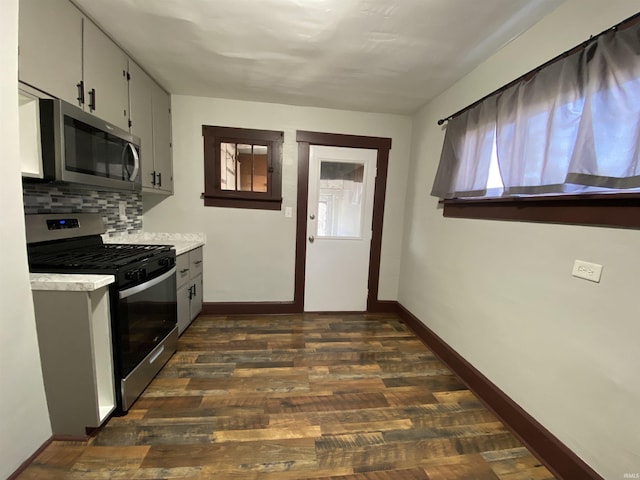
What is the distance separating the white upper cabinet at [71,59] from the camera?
1.25m

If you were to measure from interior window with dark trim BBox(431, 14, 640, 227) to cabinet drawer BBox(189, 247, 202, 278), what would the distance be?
2.57 meters

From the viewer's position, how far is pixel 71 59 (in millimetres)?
1479

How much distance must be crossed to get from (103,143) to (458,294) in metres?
2.77

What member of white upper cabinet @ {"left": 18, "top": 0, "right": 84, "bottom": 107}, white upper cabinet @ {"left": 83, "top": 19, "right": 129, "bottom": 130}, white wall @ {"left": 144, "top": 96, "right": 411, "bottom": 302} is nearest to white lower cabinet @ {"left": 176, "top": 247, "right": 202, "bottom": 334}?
white wall @ {"left": 144, "top": 96, "right": 411, "bottom": 302}

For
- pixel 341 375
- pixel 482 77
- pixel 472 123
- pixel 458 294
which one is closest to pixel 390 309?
pixel 458 294

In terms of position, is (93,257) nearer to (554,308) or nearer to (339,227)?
(339,227)

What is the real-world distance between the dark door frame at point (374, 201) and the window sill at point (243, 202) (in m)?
0.28

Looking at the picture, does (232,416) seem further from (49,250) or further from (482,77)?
(482,77)

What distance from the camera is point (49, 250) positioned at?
1.69 m

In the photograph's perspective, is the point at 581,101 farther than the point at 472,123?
No

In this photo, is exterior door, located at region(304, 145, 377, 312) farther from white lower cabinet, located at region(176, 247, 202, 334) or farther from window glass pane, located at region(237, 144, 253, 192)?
white lower cabinet, located at region(176, 247, 202, 334)

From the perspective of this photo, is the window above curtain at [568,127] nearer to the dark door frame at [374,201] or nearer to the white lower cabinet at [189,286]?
the dark door frame at [374,201]

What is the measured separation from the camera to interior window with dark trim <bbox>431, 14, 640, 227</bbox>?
1.08m

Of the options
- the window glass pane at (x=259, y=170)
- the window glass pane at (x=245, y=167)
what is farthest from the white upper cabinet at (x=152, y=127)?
the window glass pane at (x=259, y=170)
